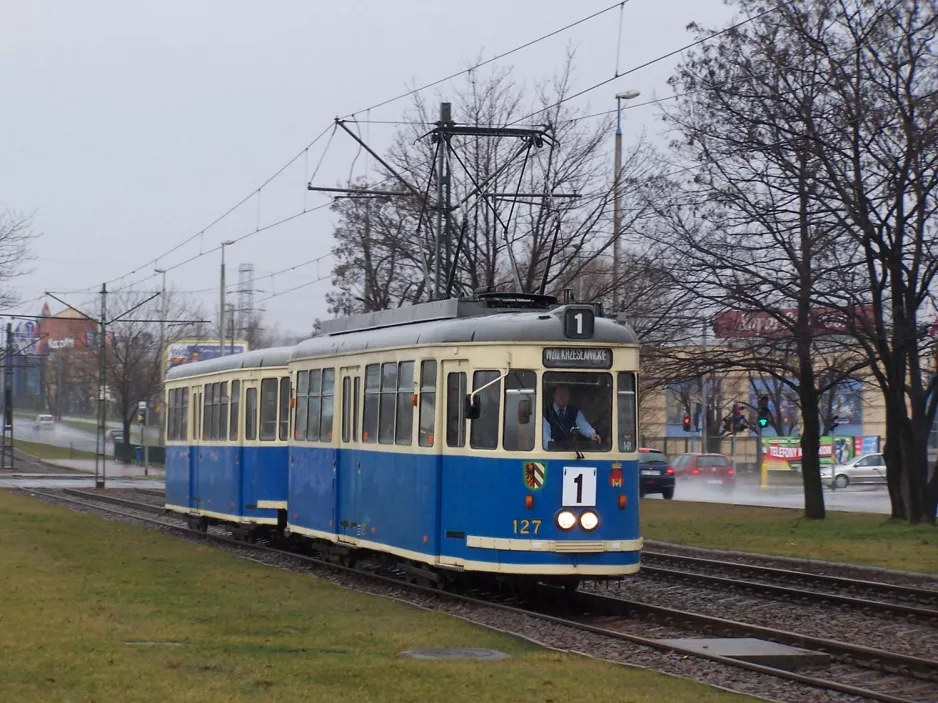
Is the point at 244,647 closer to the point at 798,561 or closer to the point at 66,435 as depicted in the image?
the point at 798,561

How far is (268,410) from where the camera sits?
874 inches

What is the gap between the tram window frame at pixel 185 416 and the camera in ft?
87.9

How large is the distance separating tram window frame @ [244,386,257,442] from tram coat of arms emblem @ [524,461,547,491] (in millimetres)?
9229

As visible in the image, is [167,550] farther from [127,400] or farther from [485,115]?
[127,400]

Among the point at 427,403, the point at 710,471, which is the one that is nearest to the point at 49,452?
the point at 710,471

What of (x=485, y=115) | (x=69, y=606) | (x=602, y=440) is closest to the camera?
(x=69, y=606)

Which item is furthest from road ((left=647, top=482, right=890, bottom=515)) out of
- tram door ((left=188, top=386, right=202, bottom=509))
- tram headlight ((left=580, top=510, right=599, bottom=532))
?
tram headlight ((left=580, top=510, right=599, bottom=532))

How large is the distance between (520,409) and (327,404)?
4901mm

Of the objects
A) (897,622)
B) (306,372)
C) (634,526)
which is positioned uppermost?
(306,372)

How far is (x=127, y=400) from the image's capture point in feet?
246

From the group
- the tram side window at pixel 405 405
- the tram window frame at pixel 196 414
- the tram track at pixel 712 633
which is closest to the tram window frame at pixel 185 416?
the tram window frame at pixel 196 414

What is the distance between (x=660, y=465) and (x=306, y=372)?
25.4m

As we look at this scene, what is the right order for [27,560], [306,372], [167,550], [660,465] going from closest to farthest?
[27,560] → [306,372] → [167,550] → [660,465]

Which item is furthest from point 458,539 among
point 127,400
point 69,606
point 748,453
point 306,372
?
point 748,453
